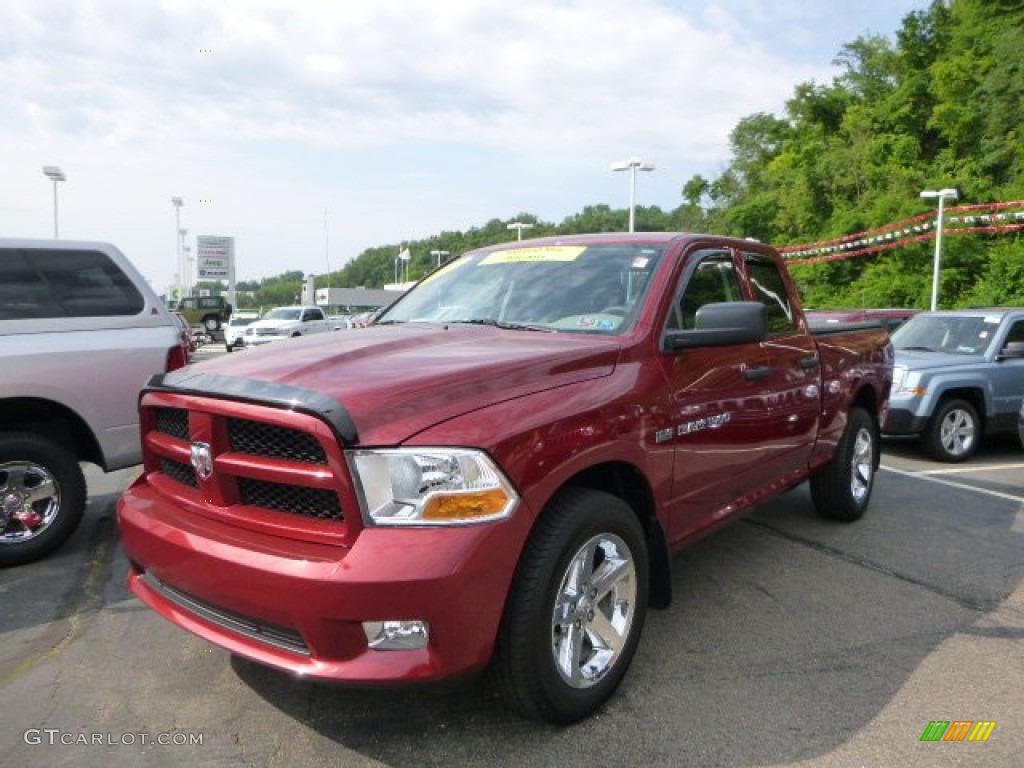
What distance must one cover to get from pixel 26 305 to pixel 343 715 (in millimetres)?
3482

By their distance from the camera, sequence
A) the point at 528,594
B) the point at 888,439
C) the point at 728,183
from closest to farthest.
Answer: the point at 528,594 < the point at 888,439 < the point at 728,183

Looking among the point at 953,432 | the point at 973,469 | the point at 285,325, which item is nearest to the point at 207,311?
the point at 285,325

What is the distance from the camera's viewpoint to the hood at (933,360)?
802 centimetres

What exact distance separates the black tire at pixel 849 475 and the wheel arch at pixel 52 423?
457cm

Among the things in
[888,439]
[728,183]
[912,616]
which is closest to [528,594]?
[912,616]

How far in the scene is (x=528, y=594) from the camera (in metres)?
2.49

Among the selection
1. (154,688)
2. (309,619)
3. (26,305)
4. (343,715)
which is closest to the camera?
(309,619)

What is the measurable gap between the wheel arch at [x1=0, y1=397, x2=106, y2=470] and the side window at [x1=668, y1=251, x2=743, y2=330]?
3.50 meters

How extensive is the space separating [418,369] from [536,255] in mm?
1564

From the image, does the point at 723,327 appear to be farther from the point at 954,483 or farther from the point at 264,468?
the point at 954,483

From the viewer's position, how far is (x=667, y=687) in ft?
10.2

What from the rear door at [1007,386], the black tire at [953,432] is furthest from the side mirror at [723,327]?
the rear door at [1007,386]

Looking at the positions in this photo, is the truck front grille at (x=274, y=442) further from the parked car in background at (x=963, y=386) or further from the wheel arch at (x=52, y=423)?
the parked car in background at (x=963, y=386)

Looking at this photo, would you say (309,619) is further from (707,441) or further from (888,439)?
(888,439)
